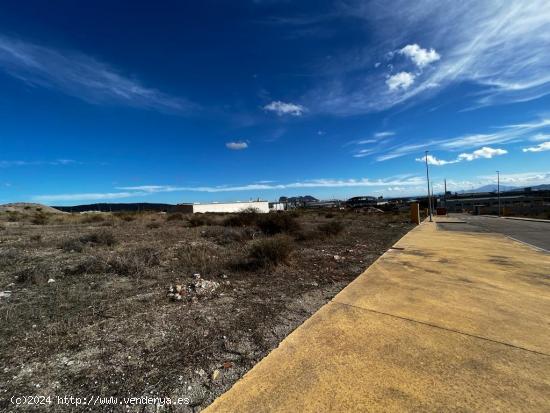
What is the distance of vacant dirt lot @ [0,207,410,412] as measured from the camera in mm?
3043

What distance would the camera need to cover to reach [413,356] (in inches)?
135

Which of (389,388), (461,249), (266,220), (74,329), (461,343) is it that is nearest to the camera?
(389,388)

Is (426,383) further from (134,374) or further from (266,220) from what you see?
(266,220)

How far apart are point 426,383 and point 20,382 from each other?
3869 millimetres

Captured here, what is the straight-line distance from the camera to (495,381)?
9.59 ft

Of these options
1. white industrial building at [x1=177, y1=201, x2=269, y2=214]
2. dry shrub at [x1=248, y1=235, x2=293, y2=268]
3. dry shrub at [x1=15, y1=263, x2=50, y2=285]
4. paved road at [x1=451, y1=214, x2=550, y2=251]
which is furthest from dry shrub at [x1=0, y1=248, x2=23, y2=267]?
white industrial building at [x1=177, y1=201, x2=269, y2=214]

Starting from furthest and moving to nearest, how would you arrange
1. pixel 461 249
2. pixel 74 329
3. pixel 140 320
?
1. pixel 461 249
2. pixel 140 320
3. pixel 74 329

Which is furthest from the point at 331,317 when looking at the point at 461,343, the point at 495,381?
the point at 495,381

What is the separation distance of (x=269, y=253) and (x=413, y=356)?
5.17 m

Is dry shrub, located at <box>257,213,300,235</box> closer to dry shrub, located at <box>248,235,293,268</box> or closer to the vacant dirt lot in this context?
the vacant dirt lot

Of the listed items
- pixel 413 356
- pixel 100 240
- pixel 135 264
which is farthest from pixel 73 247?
pixel 413 356

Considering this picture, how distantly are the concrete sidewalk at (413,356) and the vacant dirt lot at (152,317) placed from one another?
0.38 metres

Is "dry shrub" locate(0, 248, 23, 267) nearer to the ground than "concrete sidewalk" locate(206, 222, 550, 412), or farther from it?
farther from it

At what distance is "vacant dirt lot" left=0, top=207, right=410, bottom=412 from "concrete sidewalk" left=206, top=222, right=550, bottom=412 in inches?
15.1
